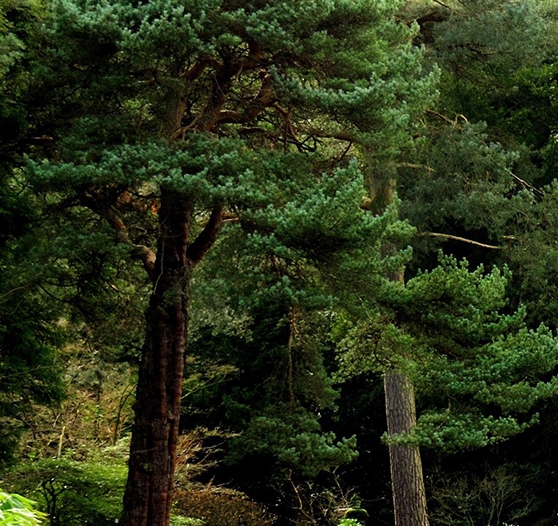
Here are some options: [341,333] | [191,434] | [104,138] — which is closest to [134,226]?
[104,138]

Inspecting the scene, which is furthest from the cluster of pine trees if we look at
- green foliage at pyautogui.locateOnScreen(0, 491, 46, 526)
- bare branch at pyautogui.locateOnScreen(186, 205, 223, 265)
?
green foliage at pyautogui.locateOnScreen(0, 491, 46, 526)

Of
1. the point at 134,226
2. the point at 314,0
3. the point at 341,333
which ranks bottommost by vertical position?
the point at 341,333

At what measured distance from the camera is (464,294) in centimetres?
812

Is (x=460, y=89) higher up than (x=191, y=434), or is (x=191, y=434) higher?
(x=460, y=89)

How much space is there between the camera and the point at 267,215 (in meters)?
7.61

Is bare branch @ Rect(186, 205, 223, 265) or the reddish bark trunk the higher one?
bare branch @ Rect(186, 205, 223, 265)

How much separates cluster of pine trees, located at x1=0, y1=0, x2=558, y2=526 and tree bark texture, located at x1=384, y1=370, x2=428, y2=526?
4cm

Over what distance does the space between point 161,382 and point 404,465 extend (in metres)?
4.55

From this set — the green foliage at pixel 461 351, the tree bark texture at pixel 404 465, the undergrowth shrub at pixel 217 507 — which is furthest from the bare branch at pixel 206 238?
the undergrowth shrub at pixel 217 507

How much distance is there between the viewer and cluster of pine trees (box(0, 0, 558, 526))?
7766 millimetres

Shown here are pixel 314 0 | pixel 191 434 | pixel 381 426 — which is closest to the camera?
pixel 314 0

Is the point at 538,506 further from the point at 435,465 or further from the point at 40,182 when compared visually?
the point at 40,182

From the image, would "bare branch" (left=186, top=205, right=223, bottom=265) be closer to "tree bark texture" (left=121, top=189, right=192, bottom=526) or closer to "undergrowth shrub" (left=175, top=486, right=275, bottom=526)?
"tree bark texture" (left=121, top=189, right=192, bottom=526)

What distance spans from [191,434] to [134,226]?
16.2 ft
